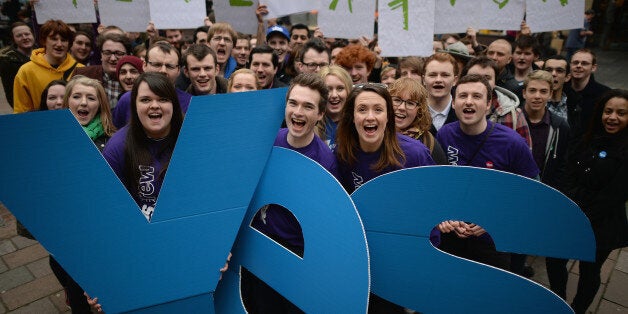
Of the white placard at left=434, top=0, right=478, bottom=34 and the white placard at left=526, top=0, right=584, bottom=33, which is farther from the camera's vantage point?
the white placard at left=434, top=0, right=478, bottom=34

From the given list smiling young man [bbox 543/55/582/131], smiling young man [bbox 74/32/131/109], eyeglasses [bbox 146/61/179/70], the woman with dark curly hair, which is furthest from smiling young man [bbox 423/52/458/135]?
smiling young man [bbox 74/32/131/109]

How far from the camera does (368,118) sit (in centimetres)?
189

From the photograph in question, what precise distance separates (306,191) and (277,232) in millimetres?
455

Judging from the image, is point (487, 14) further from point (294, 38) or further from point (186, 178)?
point (186, 178)

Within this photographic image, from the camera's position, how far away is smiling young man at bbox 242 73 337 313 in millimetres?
1851

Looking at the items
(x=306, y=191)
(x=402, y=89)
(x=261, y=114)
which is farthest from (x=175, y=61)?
(x=306, y=191)

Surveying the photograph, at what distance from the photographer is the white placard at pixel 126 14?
14.2 ft

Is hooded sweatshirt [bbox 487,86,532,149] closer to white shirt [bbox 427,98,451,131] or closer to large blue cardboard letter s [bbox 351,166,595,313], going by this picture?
white shirt [bbox 427,98,451,131]

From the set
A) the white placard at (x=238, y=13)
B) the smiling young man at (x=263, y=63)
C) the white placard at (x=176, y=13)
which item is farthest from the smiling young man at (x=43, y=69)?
the smiling young man at (x=263, y=63)

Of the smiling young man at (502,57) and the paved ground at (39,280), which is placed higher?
the smiling young man at (502,57)

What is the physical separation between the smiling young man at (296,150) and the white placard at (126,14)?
10.4ft

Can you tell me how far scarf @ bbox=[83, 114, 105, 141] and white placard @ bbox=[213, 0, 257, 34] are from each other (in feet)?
7.47

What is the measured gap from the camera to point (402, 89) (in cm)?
257

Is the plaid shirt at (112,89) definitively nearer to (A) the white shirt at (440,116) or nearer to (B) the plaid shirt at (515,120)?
(A) the white shirt at (440,116)
